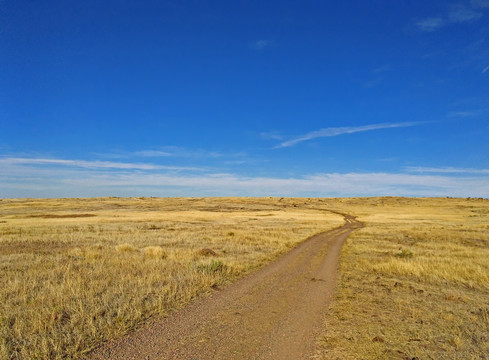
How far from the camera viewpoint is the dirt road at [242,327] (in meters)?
6.83

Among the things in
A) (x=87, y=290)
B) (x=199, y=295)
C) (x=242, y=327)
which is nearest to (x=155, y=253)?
(x=87, y=290)

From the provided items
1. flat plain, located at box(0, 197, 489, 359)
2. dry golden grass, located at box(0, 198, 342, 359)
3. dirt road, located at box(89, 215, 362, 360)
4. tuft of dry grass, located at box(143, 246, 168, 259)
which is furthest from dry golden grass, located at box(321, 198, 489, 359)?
tuft of dry grass, located at box(143, 246, 168, 259)

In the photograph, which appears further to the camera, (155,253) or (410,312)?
(155,253)

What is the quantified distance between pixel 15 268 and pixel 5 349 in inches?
416

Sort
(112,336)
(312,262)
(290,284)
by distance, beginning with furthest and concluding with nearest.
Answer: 1. (312,262)
2. (290,284)
3. (112,336)

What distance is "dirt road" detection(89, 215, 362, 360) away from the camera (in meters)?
6.83

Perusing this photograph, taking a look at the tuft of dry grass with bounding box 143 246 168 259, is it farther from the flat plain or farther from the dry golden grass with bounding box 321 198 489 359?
the dry golden grass with bounding box 321 198 489 359

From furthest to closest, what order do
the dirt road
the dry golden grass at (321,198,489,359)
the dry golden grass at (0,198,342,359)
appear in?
the dry golden grass at (0,198,342,359) → the dry golden grass at (321,198,489,359) → the dirt road

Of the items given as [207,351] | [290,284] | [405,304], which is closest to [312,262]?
[290,284]

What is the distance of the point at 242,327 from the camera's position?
8.22 meters

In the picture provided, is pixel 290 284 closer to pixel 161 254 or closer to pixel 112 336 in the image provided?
pixel 112 336

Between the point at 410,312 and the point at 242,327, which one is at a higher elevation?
the point at 242,327

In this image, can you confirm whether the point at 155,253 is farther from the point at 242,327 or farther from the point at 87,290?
the point at 242,327

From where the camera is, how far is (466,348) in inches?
283
